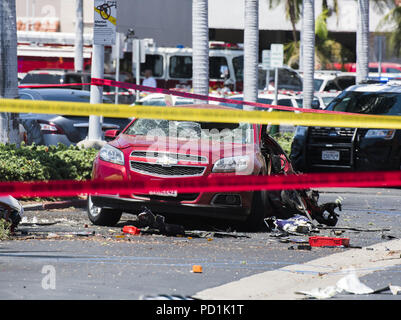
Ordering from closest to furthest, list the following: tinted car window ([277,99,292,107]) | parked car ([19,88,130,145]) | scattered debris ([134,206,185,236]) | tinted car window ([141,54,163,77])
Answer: scattered debris ([134,206,185,236]) → parked car ([19,88,130,145]) → tinted car window ([277,99,292,107]) → tinted car window ([141,54,163,77])

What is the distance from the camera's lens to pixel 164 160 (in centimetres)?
1098

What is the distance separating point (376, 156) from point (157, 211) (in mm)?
7469

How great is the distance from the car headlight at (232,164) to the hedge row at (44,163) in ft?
11.7

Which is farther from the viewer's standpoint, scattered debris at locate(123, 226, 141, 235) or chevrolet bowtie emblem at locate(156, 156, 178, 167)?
chevrolet bowtie emblem at locate(156, 156, 178, 167)

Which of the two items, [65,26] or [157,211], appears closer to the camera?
[157,211]

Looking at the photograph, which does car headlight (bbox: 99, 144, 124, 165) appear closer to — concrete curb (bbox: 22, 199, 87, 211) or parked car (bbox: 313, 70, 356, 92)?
concrete curb (bbox: 22, 199, 87, 211)

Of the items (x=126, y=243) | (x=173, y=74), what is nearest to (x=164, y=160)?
(x=126, y=243)

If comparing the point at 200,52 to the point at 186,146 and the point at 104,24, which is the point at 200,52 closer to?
the point at 104,24

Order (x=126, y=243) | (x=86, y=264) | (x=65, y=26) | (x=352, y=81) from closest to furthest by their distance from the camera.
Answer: (x=86, y=264), (x=126, y=243), (x=352, y=81), (x=65, y=26)

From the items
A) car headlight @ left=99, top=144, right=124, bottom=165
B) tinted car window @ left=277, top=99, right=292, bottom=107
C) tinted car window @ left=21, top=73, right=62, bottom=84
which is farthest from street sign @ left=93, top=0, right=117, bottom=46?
tinted car window @ left=21, top=73, right=62, bottom=84

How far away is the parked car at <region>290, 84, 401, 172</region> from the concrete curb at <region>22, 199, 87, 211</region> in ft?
19.0

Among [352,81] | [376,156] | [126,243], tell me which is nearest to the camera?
[126,243]

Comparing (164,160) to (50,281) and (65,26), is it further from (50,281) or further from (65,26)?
(65,26)

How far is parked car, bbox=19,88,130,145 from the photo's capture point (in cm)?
1775
